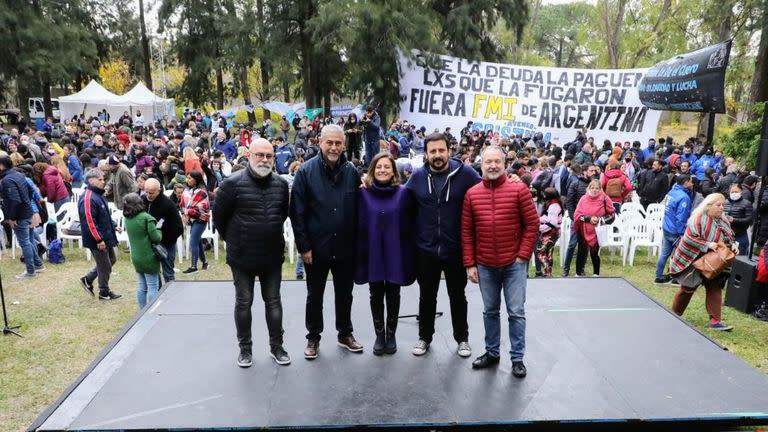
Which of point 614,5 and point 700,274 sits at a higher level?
point 614,5

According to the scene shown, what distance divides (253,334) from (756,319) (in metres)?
5.63

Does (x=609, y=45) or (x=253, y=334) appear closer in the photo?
(x=253, y=334)

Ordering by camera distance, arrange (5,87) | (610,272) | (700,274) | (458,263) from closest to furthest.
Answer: (458,263) → (700,274) → (610,272) → (5,87)

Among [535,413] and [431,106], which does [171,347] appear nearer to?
[535,413]

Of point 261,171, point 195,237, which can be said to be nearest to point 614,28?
point 195,237

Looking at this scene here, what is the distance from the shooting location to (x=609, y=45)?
29875mm

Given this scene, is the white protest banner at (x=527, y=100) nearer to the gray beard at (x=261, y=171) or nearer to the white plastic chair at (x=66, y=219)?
the white plastic chair at (x=66, y=219)

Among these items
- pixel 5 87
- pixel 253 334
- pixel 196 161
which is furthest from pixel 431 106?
pixel 5 87

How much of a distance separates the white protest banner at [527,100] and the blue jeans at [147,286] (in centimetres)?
1409

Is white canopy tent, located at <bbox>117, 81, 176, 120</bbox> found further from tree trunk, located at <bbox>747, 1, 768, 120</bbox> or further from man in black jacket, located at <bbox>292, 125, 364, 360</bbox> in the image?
tree trunk, located at <bbox>747, 1, 768, 120</bbox>

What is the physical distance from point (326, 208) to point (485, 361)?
65.1 inches

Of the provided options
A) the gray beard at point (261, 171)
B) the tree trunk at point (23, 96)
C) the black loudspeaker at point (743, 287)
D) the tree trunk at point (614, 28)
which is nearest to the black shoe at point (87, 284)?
the gray beard at point (261, 171)

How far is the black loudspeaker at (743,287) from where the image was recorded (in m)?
6.45

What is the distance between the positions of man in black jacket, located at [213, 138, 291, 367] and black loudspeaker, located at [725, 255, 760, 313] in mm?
5506
